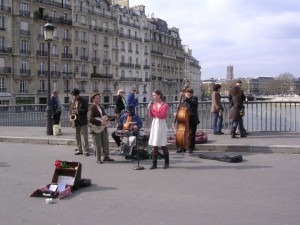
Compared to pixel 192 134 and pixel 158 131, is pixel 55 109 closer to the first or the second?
pixel 192 134

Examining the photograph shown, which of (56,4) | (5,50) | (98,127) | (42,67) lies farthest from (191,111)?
(56,4)

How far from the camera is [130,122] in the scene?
10.5m

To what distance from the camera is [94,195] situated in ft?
22.4

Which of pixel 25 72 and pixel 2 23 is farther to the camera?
pixel 25 72

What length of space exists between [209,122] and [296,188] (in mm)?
8519

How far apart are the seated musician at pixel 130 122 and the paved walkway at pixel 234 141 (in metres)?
1.65

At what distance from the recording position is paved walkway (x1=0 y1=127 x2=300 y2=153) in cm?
1120

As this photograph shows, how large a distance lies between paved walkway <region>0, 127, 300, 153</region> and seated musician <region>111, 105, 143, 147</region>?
5.43 ft

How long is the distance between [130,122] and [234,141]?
3714mm

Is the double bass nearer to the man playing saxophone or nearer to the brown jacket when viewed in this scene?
the man playing saxophone

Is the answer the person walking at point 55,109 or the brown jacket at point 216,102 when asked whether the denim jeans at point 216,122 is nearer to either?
the brown jacket at point 216,102

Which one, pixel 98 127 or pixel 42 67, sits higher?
pixel 42 67

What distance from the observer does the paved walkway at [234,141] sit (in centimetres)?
1120

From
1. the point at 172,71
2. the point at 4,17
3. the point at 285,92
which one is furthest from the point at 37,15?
the point at 285,92
